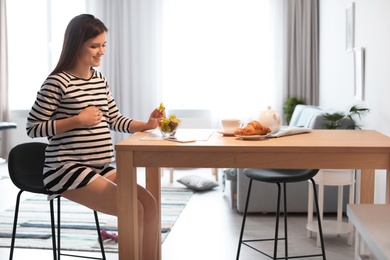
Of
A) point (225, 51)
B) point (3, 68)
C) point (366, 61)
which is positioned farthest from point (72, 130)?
point (3, 68)

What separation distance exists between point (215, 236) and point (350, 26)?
2184mm

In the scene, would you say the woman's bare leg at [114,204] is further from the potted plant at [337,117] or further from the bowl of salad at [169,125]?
the potted plant at [337,117]

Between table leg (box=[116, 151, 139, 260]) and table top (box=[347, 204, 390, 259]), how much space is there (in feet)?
3.51

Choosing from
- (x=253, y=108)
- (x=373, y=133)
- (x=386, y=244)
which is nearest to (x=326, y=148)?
(x=373, y=133)

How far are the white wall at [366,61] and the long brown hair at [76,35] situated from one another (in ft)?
6.88

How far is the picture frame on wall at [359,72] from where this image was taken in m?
4.60

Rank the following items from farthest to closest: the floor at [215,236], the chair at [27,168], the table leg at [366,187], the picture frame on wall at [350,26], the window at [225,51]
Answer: the window at [225,51], the picture frame on wall at [350,26], the floor at [215,236], the table leg at [366,187], the chair at [27,168]

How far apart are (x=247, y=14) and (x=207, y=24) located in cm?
51

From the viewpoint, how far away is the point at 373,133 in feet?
9.13

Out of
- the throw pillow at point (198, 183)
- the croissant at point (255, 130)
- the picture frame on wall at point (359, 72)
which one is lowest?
the throw pillow at point (198, 183)

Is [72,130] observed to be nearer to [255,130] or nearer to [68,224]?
[255,130]

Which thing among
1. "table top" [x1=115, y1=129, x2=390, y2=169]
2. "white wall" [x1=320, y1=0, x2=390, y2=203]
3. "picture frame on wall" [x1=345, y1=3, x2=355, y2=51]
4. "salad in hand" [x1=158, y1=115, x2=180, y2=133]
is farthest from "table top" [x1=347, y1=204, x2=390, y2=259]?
"picture frame on wall" [x1=345, y1=3, x2=355, y2=51]

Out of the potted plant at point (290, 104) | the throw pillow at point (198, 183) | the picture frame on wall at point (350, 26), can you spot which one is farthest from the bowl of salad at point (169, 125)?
the potted plant at point (290, 104)

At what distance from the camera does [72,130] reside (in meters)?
2.63
